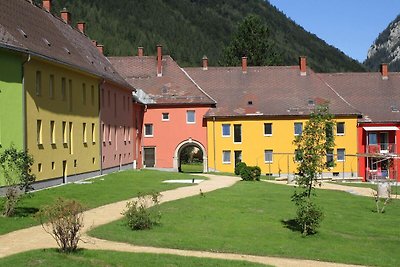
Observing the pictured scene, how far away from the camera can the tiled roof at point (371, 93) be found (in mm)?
56869

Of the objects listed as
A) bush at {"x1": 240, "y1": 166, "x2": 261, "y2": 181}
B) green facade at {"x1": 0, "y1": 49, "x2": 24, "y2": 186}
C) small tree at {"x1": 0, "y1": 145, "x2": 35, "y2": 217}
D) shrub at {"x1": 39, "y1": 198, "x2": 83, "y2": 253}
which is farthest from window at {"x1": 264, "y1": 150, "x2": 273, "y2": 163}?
shrub at {"x1": 39, "y1": 198, "x2": 83, "y2": 253}

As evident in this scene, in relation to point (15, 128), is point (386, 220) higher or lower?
lower

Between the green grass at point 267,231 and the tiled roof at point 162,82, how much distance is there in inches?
1198

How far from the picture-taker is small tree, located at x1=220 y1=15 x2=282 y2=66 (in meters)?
80.1

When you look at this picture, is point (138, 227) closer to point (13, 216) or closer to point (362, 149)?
point (13, 216)

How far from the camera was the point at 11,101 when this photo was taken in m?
27.7

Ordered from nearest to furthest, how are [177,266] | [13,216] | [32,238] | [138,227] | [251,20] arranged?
1. [177,266]
2. [32,238]
3. [138,227]
4. [13,216]
5. [251,20]

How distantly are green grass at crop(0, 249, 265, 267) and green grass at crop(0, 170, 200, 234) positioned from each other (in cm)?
299

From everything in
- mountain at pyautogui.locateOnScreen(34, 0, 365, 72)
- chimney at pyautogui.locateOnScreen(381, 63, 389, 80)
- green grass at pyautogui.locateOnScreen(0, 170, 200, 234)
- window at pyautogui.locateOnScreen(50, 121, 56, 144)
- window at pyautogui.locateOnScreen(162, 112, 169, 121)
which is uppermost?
mountain at pyautogui.locateOnScreen(34, 0, 365, 72)

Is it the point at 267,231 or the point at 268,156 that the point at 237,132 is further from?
the point at 267,231

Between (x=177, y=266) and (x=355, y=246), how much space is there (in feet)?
20.2

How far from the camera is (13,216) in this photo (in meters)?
20.3

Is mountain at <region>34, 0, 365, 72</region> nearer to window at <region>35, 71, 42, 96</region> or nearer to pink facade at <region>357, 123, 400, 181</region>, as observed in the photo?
pink facade at <region>357, 123, 400, 181</region>

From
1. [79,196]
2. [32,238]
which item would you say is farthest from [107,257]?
[79,196]
